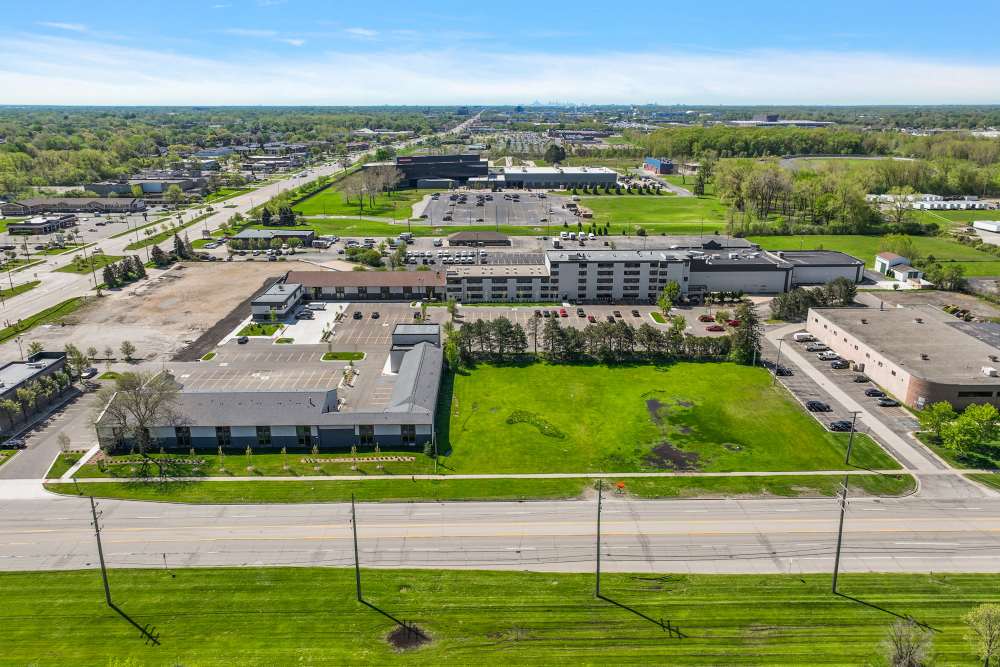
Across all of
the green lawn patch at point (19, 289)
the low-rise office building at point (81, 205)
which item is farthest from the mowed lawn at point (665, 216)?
the low-rise office building at point (81, 205)

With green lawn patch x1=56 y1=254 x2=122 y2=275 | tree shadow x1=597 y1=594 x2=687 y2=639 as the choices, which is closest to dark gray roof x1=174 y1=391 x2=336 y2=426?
tree shadow x1=597 y1=594 x2=687 y2=639

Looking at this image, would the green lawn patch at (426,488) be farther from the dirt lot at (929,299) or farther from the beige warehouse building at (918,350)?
the dirt lot at (929,299)

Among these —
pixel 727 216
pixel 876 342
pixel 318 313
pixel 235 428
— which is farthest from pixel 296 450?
pixel 727 216

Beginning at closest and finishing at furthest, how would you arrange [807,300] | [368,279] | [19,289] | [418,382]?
1. [418,382]
2. [807,300]
3. [368,279]
4. [19,289]

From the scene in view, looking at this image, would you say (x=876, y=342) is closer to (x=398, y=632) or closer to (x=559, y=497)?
(x=559, y=497)

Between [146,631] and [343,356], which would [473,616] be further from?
[343,356]

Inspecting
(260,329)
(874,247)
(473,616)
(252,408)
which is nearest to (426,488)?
(473,616)

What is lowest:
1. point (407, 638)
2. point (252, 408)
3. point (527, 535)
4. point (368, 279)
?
point (407, 638)
